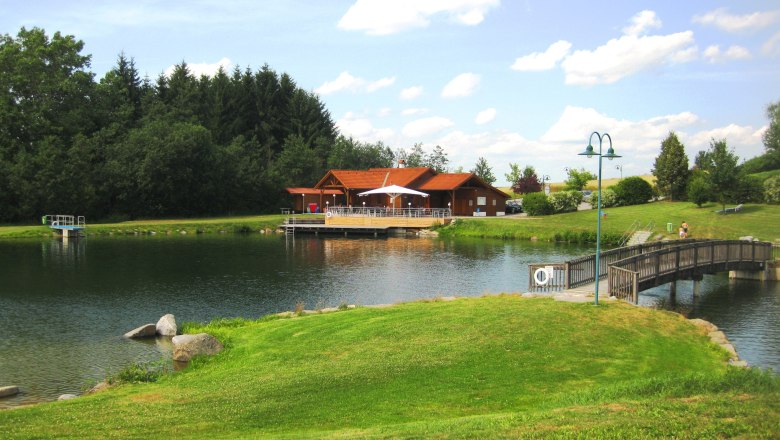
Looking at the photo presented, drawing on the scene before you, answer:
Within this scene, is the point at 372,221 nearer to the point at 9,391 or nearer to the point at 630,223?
the point at 630,223

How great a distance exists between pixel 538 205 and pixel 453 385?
170 ft

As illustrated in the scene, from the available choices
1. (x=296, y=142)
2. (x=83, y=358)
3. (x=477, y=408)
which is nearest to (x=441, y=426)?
(x=477, y=408)

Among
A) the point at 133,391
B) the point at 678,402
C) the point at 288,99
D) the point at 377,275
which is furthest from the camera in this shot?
the point at 288,99

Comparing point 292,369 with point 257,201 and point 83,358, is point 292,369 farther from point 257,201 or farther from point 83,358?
point 257,201

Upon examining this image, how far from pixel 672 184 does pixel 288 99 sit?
5530 centimetres

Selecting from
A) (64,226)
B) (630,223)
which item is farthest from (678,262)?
(64,226)

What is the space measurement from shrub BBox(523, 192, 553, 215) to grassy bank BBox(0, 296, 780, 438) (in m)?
45.1

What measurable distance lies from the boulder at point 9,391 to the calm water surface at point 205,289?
0.24 metres

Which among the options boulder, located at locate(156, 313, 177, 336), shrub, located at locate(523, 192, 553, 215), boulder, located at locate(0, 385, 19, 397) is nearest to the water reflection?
boulder, located at locate(156, 313, 177, 336)

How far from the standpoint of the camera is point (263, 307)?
80.8 feet

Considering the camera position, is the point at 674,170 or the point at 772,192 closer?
the point at 772,192

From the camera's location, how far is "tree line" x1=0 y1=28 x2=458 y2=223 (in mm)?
60938

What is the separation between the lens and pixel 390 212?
6334 centimetres

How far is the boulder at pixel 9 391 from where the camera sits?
47.7 ft
